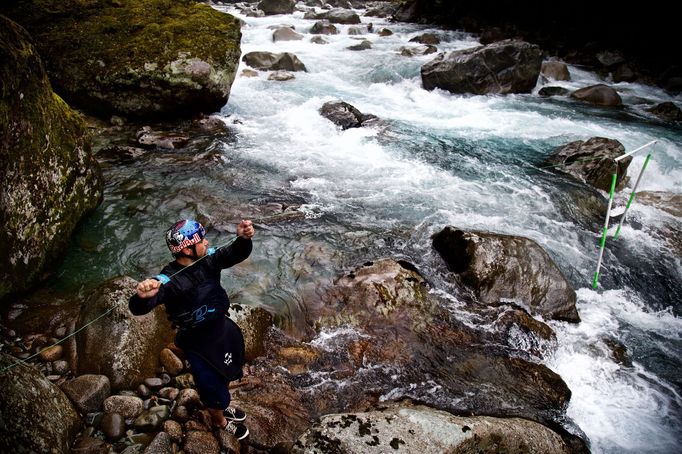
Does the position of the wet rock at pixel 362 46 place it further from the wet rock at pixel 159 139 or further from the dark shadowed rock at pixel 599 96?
the wet rock at pixel 159 139

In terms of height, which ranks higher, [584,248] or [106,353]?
[106,353]

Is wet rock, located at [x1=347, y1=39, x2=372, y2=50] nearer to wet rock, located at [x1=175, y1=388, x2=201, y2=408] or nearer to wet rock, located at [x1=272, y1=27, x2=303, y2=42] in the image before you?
wet rock, located at [x1=272, y1=27, x2=303, y2=42]

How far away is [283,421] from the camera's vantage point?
13.4 ft

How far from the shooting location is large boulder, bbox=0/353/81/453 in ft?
9.12

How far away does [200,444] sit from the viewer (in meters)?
3.46

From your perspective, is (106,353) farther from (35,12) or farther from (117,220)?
(35,12)

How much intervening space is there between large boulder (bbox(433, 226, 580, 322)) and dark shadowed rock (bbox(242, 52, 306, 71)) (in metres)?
13.2

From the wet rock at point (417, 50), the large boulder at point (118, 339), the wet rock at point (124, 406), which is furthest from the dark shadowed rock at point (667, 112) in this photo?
the wet rock at point (124, 406)

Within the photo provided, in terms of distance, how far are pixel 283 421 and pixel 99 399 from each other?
175 centimetres

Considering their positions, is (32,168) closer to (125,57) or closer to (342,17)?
(125,57)

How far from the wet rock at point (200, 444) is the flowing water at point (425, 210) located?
2.19 metres

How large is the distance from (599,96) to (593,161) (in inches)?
305

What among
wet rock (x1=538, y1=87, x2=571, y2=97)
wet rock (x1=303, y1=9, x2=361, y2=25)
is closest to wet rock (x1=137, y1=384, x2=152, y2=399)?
wet rock (x1=538, y1=87, x2=571, y2=97)

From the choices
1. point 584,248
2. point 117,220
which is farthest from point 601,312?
point 117,220
